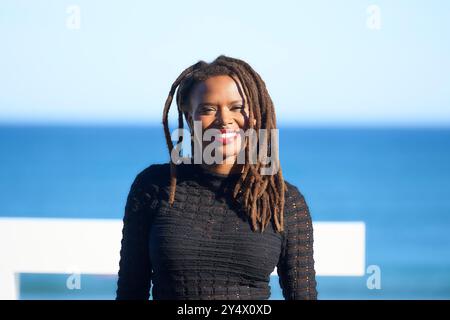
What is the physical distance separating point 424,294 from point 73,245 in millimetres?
5225

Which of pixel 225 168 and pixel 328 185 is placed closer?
pixel 225 168

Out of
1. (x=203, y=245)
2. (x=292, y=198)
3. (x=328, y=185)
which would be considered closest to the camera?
(x=203, y=245)

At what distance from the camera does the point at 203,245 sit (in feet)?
8.02

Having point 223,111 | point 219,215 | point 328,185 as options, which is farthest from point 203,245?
point 328,185

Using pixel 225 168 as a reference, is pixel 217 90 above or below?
above

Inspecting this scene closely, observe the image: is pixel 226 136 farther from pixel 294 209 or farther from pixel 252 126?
pixel 294 209

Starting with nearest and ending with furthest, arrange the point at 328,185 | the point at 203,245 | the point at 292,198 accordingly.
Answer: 1. the point at 203,245
2. the point at 292,198
3. the point at 328,185

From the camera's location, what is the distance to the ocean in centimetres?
927

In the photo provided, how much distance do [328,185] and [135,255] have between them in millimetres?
13544

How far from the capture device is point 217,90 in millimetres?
2520

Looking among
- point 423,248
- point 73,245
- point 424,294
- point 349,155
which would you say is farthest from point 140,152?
point 73,245

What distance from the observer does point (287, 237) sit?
8.27 ft

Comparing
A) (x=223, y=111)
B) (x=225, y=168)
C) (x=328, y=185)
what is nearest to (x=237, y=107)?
(x=223, y=111)
